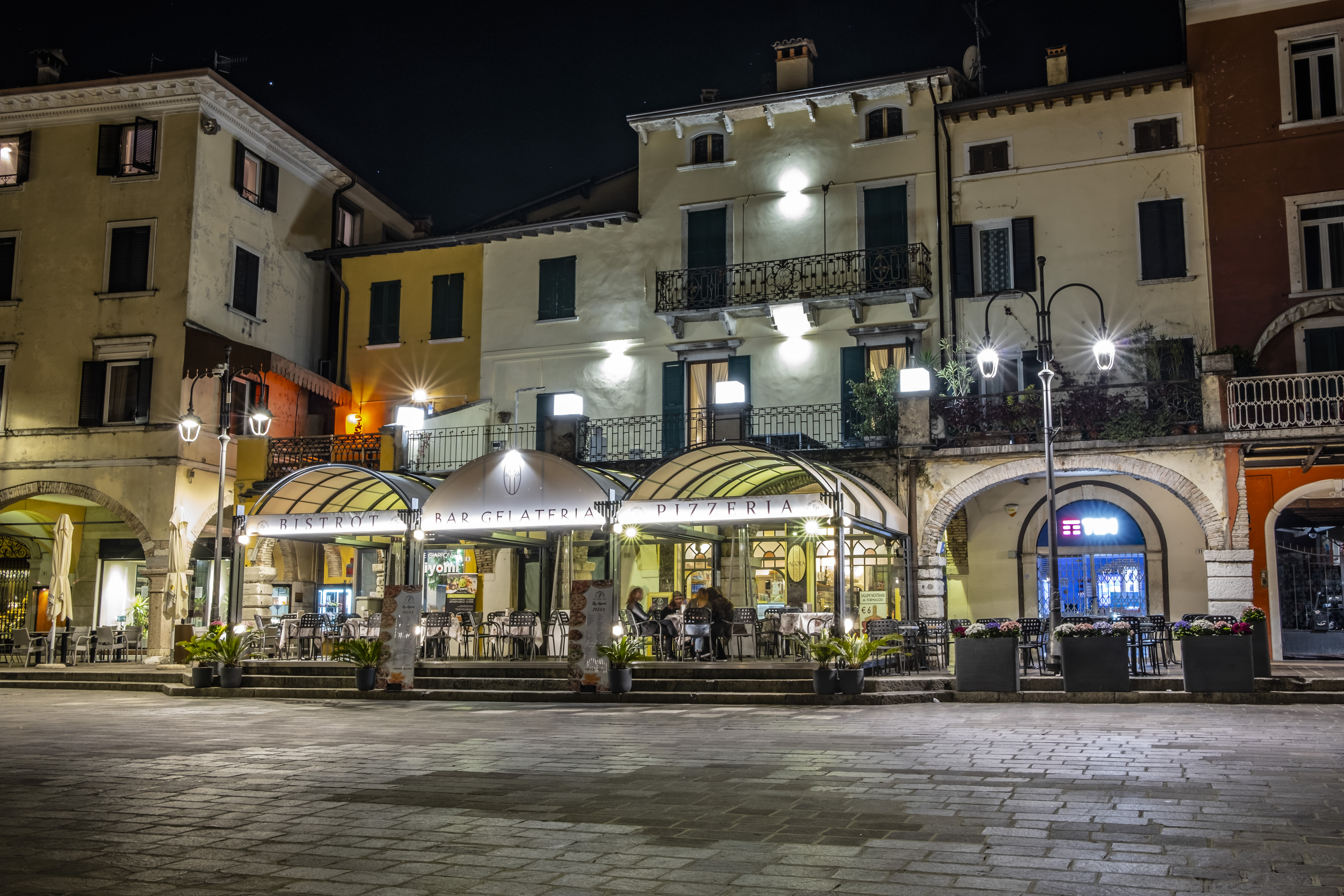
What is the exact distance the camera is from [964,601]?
22453 millimetres

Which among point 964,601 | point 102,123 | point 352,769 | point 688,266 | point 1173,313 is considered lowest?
point 352,769

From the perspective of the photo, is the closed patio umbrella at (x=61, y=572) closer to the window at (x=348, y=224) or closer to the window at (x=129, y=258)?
the window at (x=129, y=258)

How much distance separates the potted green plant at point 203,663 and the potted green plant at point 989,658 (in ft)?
38.1

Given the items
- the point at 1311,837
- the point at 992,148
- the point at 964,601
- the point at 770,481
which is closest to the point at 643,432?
the point at 770,481

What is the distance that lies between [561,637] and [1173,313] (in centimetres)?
1265

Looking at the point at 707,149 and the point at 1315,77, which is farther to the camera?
the point at 707,149

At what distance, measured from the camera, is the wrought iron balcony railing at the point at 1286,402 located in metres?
18.1

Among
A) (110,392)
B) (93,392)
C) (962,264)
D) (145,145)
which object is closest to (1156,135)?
(962,264)

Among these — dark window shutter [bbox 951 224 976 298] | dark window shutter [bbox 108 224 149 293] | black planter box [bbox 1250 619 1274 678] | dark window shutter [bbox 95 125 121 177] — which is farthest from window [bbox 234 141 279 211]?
black planter box [bbox 1250 619 1274 678]

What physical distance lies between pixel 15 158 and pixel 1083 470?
24.1 meters

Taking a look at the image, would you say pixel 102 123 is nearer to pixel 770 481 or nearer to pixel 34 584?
pixel 34 584

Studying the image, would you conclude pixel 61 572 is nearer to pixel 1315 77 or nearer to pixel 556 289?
pixel 556 289

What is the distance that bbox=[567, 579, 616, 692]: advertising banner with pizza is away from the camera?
647 inches

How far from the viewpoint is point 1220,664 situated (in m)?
14.2
